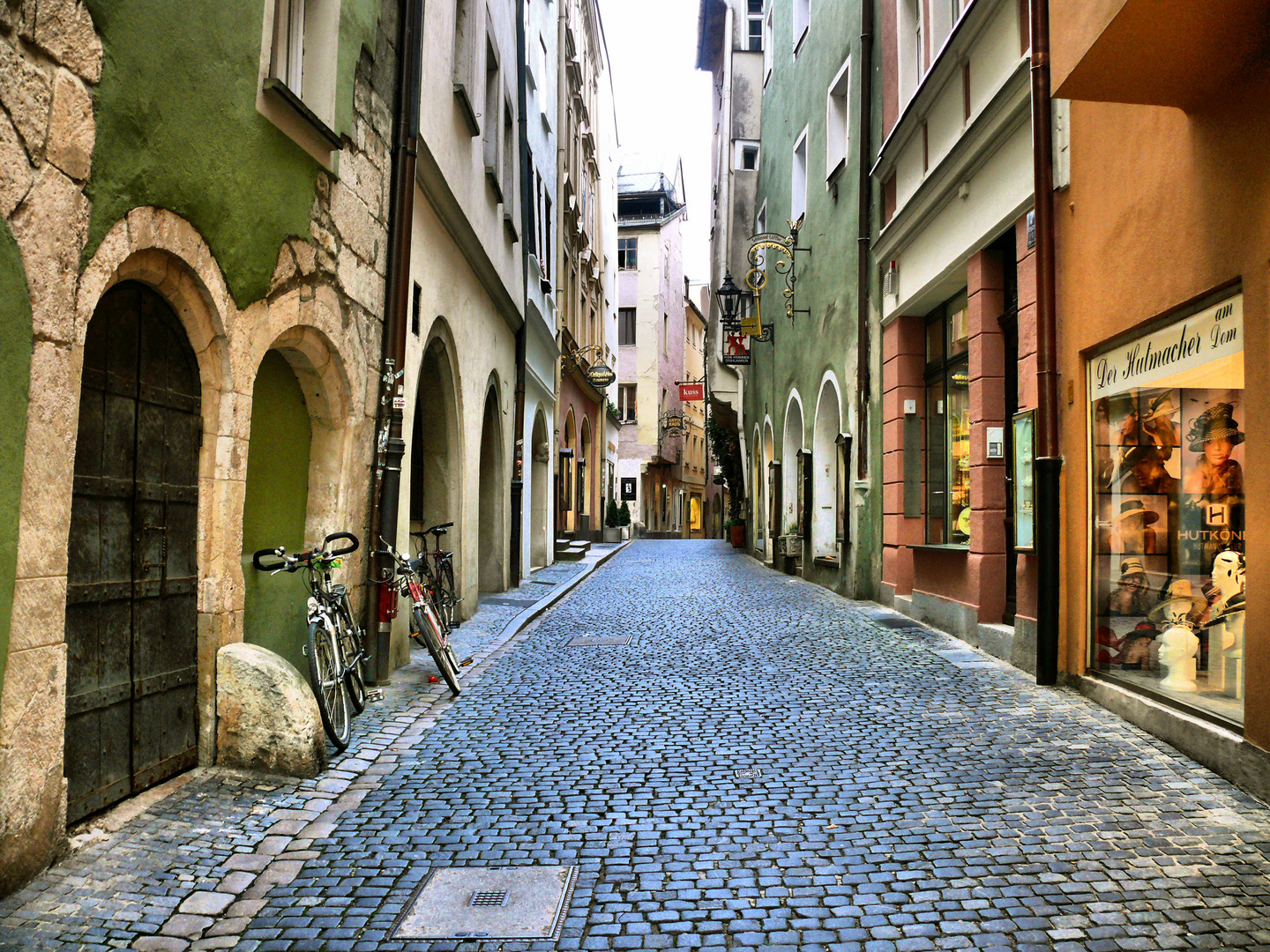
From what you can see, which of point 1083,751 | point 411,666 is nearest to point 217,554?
point 411,666

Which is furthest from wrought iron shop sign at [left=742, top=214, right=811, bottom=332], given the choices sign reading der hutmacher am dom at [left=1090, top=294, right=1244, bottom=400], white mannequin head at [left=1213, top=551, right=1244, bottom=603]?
white mannequin head at [left=1213, top=551, right=1244, bottom=603]

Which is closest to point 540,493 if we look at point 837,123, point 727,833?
point 837,123

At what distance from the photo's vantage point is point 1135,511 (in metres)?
6.44

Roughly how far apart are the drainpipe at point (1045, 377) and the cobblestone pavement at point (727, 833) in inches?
18.9

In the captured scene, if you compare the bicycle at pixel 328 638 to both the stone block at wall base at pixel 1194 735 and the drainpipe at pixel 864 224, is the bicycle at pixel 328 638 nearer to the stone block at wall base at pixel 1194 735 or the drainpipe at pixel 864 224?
the stone block at wall base at pixel 1194 735

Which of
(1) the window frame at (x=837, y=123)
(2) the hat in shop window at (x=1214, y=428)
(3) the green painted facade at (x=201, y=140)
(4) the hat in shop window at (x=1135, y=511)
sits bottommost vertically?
(4) the hat in shop window at (x=1135, y=511)

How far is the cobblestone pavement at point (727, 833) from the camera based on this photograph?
3262 mm

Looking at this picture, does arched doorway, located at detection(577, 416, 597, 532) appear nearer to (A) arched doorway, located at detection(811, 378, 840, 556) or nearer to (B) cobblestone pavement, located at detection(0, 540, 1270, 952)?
(A) arched doorway, located at detection(811, 378, 840, 556)

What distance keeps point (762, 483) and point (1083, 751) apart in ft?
65.0

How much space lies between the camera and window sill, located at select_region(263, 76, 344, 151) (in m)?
5.49

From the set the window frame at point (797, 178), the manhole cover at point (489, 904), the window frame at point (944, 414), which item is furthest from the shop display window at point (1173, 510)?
the window frame at point (797, 178)

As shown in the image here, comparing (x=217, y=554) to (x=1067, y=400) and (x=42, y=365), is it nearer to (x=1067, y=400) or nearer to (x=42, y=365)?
(x=42, y=365)

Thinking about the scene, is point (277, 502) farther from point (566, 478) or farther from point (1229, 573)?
point (566, 478)

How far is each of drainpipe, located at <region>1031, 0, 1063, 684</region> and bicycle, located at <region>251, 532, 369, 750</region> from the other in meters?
4.68
